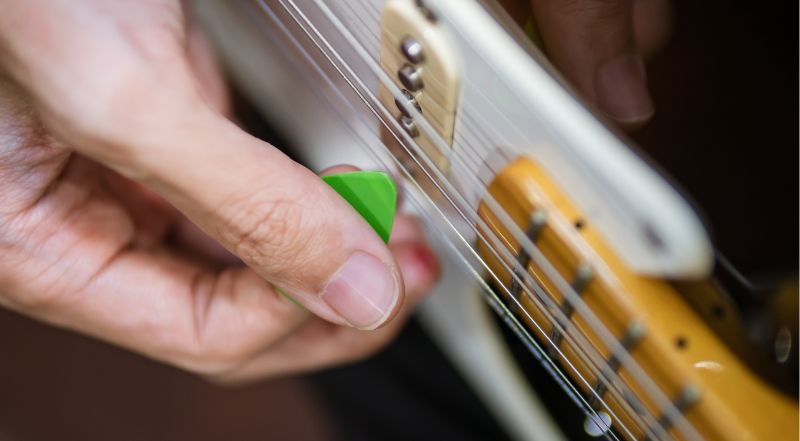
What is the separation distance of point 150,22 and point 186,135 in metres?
0.08

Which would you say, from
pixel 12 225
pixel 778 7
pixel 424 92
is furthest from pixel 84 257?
pixel 778 7

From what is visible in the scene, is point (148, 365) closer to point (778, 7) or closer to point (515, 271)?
point (515, 271)

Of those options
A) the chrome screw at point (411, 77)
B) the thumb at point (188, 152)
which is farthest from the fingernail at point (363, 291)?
the chrome screw at point (411, 77)

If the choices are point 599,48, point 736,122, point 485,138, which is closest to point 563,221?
point 485,138

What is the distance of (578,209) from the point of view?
365 mm

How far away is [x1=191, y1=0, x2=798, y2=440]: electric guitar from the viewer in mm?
346

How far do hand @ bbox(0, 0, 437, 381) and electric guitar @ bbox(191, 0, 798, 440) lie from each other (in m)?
0.07

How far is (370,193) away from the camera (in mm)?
477

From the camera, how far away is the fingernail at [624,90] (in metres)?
0.48

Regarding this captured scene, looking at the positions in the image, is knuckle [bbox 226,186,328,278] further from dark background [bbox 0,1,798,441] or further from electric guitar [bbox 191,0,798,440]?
dark background [bbox 0,1,798,441]

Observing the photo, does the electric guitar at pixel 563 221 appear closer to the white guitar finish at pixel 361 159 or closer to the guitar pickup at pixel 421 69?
the guitar pickup at pixel 421 69

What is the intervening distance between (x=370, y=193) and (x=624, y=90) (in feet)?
0.57

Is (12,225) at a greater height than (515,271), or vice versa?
(12,225)

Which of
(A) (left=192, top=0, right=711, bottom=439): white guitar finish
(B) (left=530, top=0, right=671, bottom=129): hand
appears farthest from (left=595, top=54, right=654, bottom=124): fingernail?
(A) (left=192, top=0, right=711, bottom=439): white guitar finish
